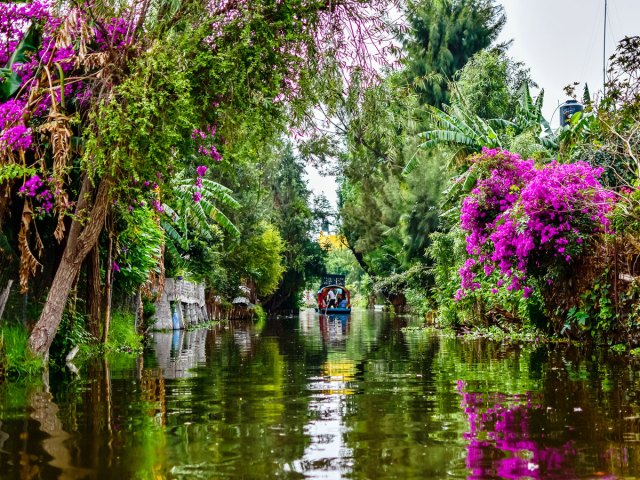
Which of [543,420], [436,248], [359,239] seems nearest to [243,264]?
[359,239]

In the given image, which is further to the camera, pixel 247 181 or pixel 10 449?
pixel 247 181

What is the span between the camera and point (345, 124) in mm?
14594

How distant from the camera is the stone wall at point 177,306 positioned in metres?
32.0

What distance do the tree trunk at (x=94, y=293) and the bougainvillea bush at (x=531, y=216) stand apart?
9.25 m

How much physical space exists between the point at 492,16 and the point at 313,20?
146 ft

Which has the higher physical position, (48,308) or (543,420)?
(48,308)

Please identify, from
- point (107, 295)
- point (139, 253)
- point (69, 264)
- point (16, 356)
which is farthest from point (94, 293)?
point (16, 356)

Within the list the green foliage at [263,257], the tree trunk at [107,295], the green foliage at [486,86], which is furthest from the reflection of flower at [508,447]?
the green foliage at [263,257]

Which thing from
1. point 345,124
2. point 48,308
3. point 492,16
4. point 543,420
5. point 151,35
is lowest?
point 543,420

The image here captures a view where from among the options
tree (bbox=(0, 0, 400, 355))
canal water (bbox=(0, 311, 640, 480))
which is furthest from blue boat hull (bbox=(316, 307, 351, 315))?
tree (bbox=(0, 0, 400, 355))

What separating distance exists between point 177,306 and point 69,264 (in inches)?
848

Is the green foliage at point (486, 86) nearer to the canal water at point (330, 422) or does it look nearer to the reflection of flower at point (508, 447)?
the canal water at point (330, 422)

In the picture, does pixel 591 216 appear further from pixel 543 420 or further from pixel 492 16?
pixel 492 16

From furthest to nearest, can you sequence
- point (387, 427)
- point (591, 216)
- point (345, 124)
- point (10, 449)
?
point (591, 216) → point (345, 124) → point (387, 427) → point (10, 449)
